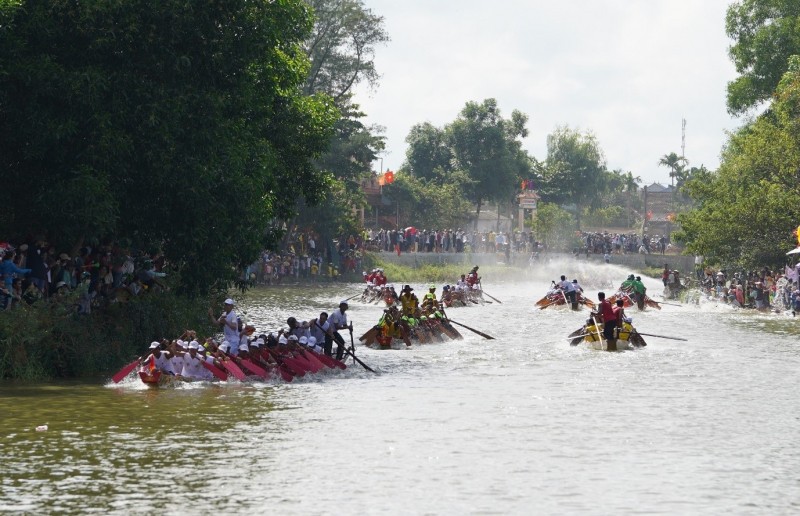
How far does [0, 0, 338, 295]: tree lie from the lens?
2498cm

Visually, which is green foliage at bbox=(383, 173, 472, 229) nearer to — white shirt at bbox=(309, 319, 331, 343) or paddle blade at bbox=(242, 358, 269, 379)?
white shirt at bbox=(309, 319, 331, 343)

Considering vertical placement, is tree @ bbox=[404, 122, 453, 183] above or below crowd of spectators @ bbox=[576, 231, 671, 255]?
above

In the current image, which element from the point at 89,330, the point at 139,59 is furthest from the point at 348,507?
the point at 139,59

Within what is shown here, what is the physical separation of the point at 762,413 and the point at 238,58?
13991 millimetres

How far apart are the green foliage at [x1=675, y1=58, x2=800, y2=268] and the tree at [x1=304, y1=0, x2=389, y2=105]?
2314 centimetres

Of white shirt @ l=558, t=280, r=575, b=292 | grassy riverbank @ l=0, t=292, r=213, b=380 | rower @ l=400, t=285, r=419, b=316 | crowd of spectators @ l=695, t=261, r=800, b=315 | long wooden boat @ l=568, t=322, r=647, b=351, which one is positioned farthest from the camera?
white shirt @ l=558, t=280, r=575, b=292

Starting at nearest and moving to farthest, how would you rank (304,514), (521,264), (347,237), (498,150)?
1. (304,514)
2. (347,237)
3. (521,264)
4. (498,150)

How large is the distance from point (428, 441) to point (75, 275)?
36.2 feet

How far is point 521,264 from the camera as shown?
3588 inches

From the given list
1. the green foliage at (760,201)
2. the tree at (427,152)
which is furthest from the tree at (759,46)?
the tree at (427,152)

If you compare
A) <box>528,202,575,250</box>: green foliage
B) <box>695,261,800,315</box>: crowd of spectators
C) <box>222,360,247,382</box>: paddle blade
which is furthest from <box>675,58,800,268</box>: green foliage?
<box>528,202,575,250</box>: green foliage

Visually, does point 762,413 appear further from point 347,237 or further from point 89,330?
point 347,237

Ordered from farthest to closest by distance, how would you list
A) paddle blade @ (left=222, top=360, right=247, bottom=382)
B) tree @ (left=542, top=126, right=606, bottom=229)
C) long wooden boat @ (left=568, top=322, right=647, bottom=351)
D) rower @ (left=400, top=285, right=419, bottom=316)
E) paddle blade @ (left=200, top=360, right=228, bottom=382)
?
tree @ (left=542, top=126, right=606, bottom=229)
rower @ (left=400, top=285, right=419, bottom=316)
long wooden boat @ (left=568, top=322, right=647, bottom=351)
paddle blade @ (left=222, top=360, right=247, bottom=382)
paddle blade @ (left=200, top=360, right=228, bottom=382)

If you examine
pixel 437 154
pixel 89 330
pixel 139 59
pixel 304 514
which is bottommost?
pixel 304 514
